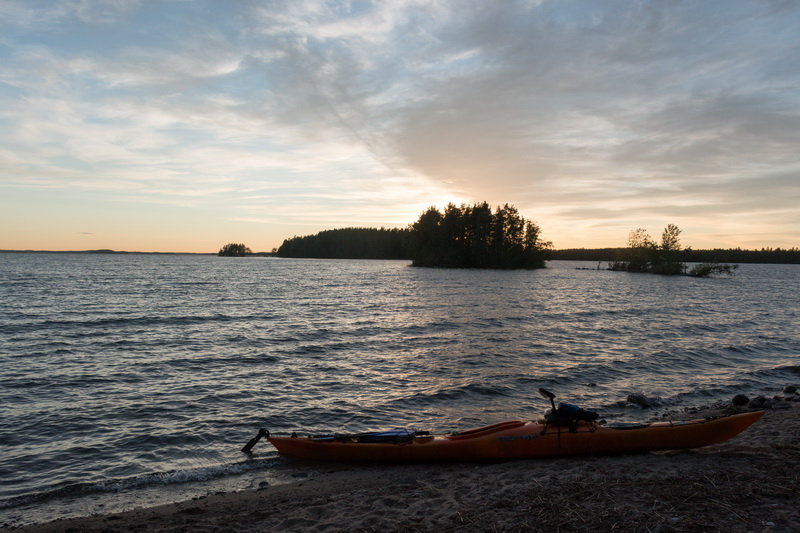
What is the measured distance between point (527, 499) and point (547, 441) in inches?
86.4

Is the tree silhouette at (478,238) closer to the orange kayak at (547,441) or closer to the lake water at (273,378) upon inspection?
the lake water at (273,378)

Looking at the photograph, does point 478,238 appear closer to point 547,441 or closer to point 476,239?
point 476,239

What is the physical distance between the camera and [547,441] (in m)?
8.34

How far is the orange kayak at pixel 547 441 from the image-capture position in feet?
27.0

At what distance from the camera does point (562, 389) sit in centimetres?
1367

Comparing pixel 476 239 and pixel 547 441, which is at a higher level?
pixel 476 239

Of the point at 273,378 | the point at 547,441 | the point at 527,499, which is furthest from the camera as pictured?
the point at 273,378

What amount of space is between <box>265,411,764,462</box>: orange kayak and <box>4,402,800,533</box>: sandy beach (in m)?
0.18

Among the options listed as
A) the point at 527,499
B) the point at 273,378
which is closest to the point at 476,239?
the point at 273,378

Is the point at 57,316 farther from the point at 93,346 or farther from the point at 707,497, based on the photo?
the point at 707,497

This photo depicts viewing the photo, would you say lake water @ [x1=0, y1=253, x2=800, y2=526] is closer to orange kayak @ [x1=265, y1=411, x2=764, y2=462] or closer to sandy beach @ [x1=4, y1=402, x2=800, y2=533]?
sandy beach @ [x1=4, y1=402, x2=800, y2=533]

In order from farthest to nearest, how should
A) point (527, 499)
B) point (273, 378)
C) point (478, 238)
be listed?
point (478, 238), point (273, 378), point (527, 499)

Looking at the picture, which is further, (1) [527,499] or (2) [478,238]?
(2) [478,238]

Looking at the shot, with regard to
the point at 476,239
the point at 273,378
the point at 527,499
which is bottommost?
the point at 273,378
